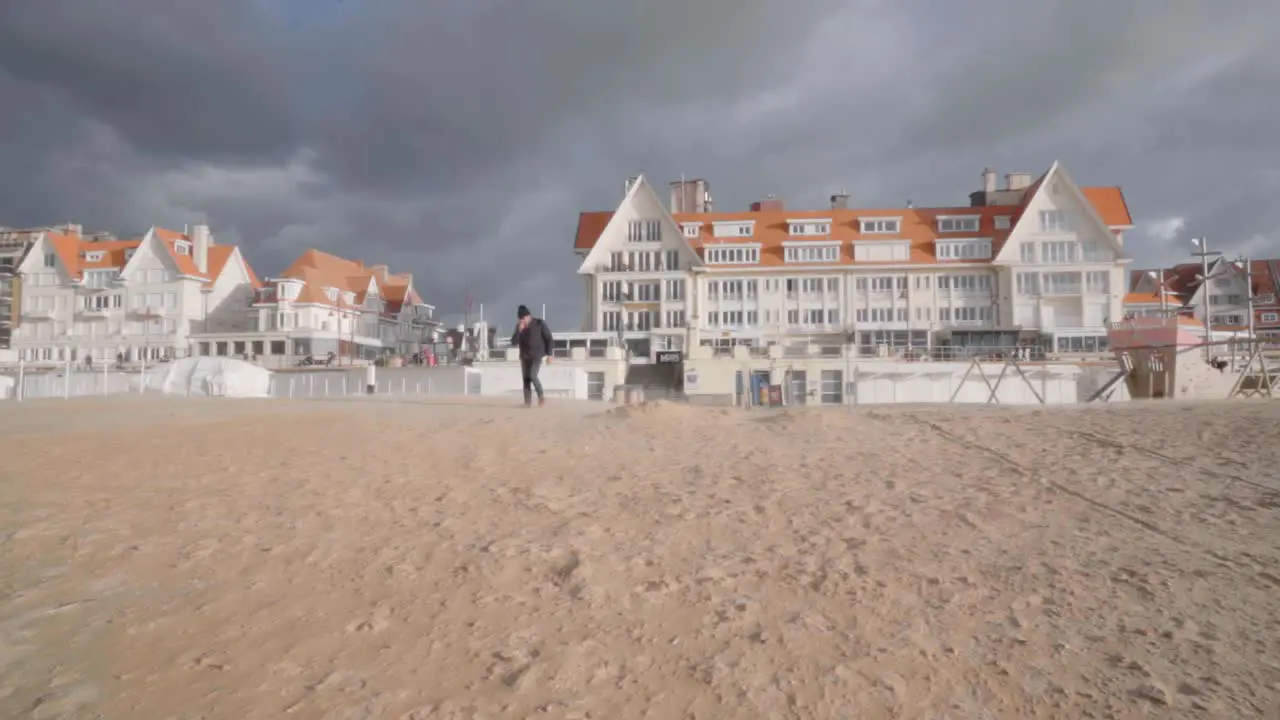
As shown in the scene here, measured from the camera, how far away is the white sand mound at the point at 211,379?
3175 centimetres

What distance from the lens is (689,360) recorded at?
49.8m

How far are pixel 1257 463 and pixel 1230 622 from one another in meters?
4.30

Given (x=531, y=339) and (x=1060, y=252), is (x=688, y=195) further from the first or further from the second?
(x=531, y=339)

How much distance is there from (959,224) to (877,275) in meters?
8.89

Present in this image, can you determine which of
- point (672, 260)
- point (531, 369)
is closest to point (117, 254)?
point (672, 260)

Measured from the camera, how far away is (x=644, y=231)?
63.8 metres

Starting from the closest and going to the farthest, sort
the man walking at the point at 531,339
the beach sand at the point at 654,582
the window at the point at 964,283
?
the beach sand at the point at 654,582 < the man walking at the point at 531,339 < the window at the point at 964,283

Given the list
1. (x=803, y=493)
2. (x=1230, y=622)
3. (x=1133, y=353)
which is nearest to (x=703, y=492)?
(x=803, y=493)

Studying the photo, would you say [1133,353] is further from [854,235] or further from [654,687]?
[854,235]

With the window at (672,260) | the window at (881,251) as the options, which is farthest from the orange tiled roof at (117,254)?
the window at (881,251)

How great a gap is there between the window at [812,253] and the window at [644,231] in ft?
36.9

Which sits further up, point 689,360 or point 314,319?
point 314,319

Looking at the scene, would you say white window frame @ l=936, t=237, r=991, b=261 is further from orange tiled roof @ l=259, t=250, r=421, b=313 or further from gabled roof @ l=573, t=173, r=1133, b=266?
orange tiled roof @ l=259, t=250, r=421, b=313

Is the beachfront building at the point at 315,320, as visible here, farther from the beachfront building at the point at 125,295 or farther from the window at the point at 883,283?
the window at the point at 883,283
